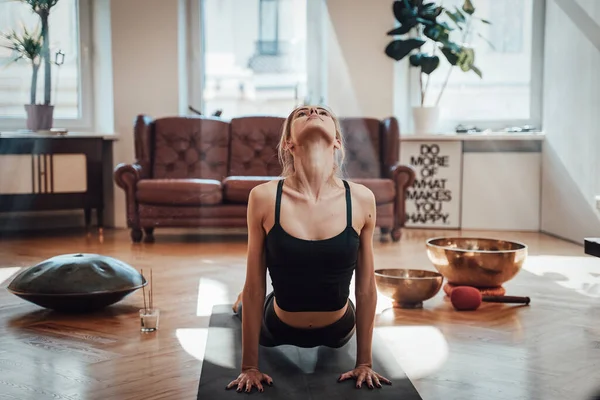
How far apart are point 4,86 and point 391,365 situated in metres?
5.16

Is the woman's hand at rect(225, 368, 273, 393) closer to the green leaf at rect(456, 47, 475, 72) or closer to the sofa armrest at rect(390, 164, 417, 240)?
the sofa armrest at rect(390, 164, 417, 240)

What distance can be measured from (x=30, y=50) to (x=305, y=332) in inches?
187

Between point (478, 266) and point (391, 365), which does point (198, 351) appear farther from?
point (478, 266)

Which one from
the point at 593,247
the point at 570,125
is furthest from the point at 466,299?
the point at 570,125

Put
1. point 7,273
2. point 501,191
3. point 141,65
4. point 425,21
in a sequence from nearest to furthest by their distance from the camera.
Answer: point 7,273
point 425,21
point 501,191
point 141,65

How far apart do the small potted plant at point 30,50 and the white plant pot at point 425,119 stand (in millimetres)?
3178

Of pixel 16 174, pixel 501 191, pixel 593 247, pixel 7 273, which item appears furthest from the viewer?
pixel 501 191

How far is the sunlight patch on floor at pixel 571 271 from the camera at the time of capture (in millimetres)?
3966

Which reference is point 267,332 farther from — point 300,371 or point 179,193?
point 179,193

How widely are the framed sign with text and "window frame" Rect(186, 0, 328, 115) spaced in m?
1.01

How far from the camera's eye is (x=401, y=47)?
634 centimetres

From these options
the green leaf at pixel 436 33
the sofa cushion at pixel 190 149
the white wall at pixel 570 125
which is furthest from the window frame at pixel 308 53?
the white wall at pixel 570 125

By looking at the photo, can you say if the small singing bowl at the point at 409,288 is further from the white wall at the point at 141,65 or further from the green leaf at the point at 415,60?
the white wall at the point at 141,65

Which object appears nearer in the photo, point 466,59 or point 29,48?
point 29,48
